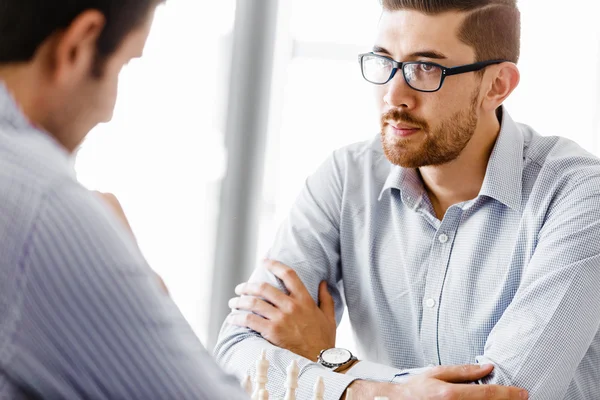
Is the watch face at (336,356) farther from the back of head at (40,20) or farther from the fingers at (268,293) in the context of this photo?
the back of head at (40,20)

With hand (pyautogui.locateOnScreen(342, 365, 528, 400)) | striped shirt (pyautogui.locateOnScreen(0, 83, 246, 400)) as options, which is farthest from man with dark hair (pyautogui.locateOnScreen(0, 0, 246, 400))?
hand (pyautogui.locateOnScreen(342, 365, 528, 400))

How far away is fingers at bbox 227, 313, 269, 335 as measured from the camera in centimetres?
204

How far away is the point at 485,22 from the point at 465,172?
0.46 metres

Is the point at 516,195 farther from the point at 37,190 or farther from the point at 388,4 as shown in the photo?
the point at 37,190

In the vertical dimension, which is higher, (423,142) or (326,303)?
(423,142)

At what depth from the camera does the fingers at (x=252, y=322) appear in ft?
6.70

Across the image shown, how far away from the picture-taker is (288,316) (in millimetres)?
2039

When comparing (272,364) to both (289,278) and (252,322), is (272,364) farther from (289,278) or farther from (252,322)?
(289,278)

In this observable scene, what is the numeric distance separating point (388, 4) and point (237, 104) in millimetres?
1353

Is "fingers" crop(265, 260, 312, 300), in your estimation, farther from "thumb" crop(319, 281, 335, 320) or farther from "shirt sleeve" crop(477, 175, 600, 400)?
"shirt sleeve" crop(477, 175, 600, 400)

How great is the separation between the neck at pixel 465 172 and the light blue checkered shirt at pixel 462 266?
0.05 meters

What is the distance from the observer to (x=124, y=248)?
820mm

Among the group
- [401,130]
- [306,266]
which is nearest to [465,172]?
[401,130]

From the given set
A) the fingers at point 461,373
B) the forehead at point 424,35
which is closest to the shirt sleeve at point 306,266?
the fingers at point 461,373
